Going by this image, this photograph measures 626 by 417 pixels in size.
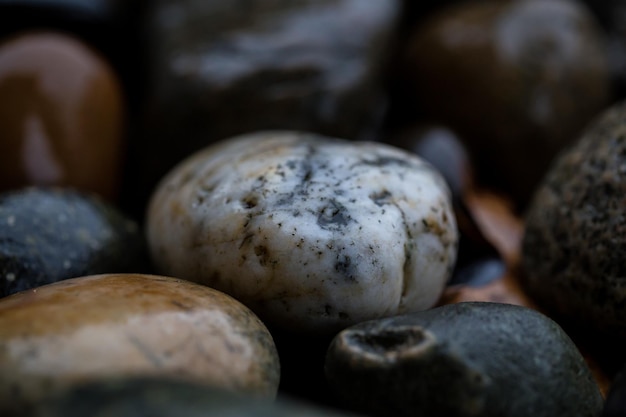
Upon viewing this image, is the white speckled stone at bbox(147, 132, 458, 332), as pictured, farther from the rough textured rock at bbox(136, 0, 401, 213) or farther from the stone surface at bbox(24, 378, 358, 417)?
the rough textured rock at bbox(136, 0, 401, 213)

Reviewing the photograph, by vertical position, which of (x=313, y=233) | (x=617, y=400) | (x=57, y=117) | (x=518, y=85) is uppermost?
(x=518, y=85)

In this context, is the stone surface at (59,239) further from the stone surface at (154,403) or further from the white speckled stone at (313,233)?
the stone surface at (154,403)

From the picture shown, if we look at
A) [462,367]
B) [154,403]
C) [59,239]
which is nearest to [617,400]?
[462,367]

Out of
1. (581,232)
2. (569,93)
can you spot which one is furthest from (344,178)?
(569,93)

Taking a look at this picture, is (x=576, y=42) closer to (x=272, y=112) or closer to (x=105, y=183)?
(x=272, y=112)

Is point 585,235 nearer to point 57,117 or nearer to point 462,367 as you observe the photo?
point 462,367
